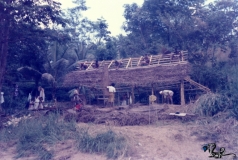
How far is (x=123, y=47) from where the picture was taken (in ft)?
65.3

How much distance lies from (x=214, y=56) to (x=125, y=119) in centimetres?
1045

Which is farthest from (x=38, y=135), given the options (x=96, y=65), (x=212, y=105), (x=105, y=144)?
(x=96, y=65)

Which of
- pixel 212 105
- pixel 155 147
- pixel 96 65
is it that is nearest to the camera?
pixel 155 147

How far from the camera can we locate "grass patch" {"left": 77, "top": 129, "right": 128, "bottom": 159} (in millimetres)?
7061

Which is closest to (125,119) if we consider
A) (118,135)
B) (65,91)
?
(118,135)

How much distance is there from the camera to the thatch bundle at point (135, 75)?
12875 mm

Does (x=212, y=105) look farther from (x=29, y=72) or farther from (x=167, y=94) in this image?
(x=29, y=72)

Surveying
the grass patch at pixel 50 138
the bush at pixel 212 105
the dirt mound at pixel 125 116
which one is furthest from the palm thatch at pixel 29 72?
the bush at pixel 212 105

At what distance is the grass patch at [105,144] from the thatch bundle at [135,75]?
6.15 metres

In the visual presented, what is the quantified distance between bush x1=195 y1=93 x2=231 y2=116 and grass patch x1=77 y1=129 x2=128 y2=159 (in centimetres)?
403

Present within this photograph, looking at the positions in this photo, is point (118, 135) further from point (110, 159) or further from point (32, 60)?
point (32, 60)

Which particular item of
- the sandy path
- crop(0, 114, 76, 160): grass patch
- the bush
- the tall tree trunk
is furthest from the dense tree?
the bush

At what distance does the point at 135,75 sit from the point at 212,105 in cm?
484

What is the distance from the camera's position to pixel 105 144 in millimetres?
7363
